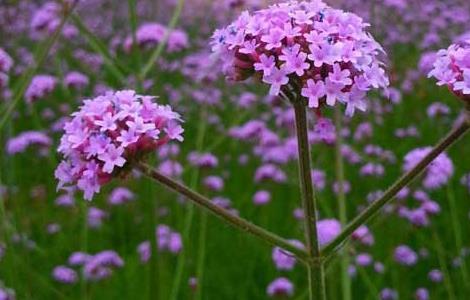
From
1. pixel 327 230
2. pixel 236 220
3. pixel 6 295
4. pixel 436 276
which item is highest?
pixel 436 276

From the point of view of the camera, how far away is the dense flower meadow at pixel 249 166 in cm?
91

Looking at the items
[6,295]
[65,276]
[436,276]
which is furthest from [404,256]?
[6,295]

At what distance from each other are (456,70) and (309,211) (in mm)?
222

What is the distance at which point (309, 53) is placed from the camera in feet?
2.99

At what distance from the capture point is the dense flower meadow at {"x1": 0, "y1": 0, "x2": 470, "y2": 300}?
2.99 ft

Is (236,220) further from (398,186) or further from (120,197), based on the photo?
(120,197)

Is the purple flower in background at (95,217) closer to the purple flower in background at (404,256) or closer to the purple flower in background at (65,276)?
the purple flower in background at (65,276)

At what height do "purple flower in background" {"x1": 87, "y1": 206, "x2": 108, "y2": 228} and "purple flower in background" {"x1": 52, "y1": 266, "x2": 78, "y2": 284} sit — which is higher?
"purple flower in background" {"x1": 87, "y1": 206, "x2": 108, "y2": 228}

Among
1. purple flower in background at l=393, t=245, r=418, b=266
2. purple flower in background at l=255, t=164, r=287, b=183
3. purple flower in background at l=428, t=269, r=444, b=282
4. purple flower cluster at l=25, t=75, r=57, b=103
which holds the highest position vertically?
purple flower in background at l=255, t=164, r=287, b=183

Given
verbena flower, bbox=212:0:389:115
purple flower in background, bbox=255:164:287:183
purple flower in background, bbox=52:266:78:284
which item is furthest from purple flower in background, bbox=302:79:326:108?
purple flower in background, bbox=255:164:287:183

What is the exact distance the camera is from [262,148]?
10.3 ft

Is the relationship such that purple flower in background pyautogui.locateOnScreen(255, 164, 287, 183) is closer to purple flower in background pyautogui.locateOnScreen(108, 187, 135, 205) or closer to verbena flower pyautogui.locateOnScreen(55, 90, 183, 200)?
purple flower in background pyautogui.locateOnScreen(108, 187, 135, 205)

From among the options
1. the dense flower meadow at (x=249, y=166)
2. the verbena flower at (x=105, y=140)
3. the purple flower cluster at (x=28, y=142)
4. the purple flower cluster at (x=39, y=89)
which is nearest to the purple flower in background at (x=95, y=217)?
the dense flower meadow at (x=249, y=166)

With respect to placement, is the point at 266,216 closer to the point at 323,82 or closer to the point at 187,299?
the point at 187,299
